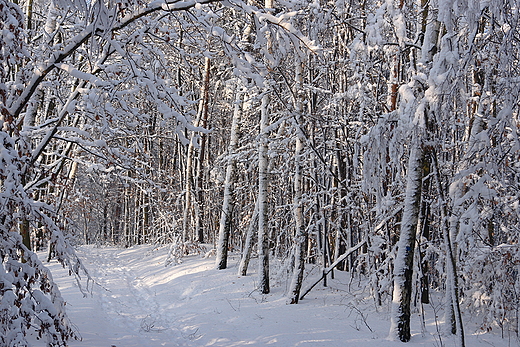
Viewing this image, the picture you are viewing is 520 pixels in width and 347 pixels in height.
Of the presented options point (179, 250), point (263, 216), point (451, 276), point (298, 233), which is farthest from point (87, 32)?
point (179, 250)

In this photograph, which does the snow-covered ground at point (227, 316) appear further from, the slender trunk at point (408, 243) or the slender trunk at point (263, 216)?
the slender trunk at point (408, 243)

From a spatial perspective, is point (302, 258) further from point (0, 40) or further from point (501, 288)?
point (0, 40)

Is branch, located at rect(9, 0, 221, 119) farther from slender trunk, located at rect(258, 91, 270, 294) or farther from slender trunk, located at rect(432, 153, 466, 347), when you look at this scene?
slender trunk, located at rect(258, 91, 270, 294)

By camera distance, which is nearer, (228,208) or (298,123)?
(298,123)

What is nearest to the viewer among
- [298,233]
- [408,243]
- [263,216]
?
[408,243]

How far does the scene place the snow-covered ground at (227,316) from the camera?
656 centimetres

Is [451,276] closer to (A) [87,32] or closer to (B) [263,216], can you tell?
(B) [263,216]

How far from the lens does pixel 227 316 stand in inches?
317

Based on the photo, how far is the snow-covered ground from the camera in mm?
6559

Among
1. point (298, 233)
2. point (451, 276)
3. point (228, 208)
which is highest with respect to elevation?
point (228, 208)

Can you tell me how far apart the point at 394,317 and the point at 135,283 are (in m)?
9.08

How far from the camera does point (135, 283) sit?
1286cm

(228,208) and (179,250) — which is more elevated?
(228,208)

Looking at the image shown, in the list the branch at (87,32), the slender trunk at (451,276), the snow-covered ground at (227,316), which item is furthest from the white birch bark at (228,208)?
the branch at (87,32)
